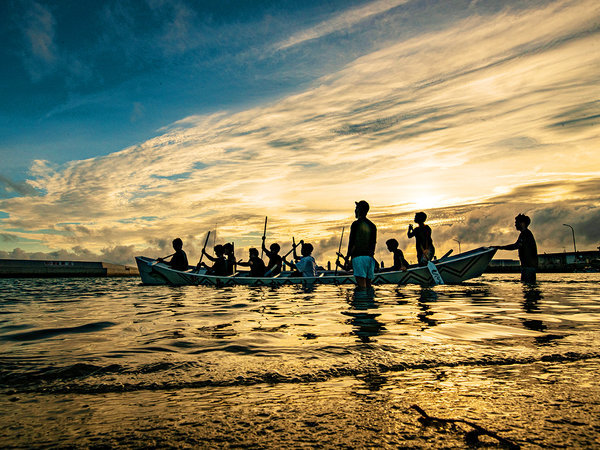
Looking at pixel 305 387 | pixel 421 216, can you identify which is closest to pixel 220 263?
pixel 421 216

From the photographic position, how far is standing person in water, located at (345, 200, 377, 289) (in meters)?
10.0

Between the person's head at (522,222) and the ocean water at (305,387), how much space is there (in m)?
8.61

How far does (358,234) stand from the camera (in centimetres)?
1006

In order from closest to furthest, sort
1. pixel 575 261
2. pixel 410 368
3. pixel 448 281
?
A: pixel 410 368 < pixel 448 281 < pixel 575 261

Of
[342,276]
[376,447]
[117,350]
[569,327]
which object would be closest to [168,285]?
[342,276]

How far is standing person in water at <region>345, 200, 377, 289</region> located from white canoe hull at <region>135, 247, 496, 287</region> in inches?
213

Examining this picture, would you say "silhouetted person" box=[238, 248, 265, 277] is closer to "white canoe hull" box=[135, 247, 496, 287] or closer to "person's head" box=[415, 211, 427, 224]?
"white canoe hull" box=[135, 247, 496, 287]

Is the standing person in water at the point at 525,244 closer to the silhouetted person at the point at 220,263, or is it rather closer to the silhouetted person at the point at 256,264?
the silhouetted person at the point at 256,264

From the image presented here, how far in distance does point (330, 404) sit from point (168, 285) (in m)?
20.4

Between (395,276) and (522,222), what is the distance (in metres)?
4.89

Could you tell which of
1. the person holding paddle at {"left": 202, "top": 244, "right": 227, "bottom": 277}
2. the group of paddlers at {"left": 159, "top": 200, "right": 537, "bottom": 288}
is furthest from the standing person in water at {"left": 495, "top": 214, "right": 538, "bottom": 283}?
the person holding paddle at {"left": 202, "top": 244, "right": 227, "bottom": 277}

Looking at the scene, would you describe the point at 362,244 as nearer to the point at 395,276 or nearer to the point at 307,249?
the point at 307,249

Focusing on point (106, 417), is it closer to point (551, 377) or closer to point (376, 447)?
point (376, 447)

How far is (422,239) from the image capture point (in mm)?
14289
